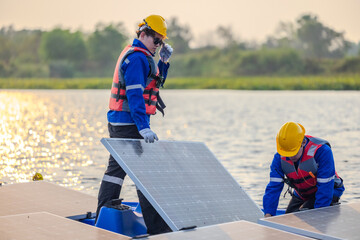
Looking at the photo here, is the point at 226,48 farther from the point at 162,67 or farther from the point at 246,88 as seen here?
the point at 162,67

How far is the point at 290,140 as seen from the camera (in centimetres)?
562

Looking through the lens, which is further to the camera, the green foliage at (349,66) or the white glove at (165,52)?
the green foliage at (349,66)

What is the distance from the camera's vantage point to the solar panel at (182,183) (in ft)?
16.6

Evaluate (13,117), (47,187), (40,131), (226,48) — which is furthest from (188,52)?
(47,187)

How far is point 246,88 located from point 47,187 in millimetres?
63092

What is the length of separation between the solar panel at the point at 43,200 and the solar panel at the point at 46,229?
132 centimetres

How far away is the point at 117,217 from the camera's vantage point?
5574 millimetres

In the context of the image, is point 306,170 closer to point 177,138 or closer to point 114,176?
point 114,176

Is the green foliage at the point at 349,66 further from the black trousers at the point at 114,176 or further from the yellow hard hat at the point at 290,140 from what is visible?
the black trousers at the point at 114,176

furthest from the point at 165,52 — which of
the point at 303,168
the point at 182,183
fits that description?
the point at 303,168

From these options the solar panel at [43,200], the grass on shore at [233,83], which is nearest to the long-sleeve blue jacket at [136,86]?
the solar panel at [43,200]

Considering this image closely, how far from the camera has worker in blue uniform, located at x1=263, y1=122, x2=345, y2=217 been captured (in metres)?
5.65

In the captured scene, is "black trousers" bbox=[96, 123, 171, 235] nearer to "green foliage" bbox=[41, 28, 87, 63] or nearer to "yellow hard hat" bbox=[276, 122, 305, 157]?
A: "yellow hard hat" bbox=[276, 122, 305, 157]

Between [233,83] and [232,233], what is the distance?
68114 millimetres
